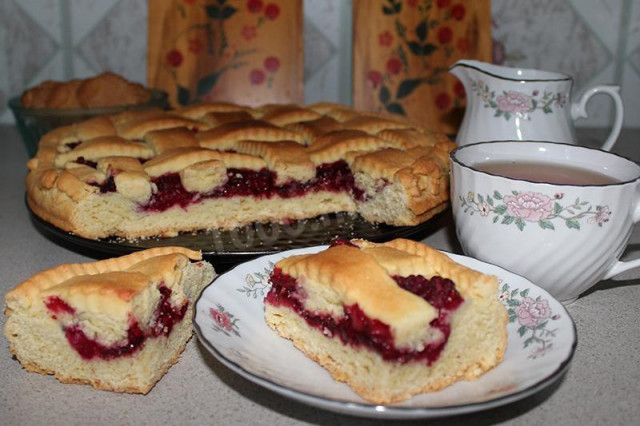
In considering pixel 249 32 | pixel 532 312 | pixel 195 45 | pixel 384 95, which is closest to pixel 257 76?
pixel 249 32

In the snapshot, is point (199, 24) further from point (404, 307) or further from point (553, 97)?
point (404, 307)

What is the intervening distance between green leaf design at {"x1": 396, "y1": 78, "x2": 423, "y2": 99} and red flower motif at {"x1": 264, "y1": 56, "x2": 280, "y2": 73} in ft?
1.79

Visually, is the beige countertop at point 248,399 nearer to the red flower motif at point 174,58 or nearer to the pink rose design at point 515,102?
the pink rose design at point 515,102

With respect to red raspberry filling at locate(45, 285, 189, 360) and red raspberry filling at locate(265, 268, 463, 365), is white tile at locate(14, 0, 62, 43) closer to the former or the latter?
red raspberry filling at locate(45, 285, 189, 360)

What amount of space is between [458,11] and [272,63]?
0.84m

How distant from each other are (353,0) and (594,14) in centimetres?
108

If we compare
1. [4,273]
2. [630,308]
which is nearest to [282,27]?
[4,273]

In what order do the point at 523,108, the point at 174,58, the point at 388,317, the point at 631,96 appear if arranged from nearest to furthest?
1. the point at 388,317
2. the point at 523,108
3. the point at 174,58
4. the point at 631,96

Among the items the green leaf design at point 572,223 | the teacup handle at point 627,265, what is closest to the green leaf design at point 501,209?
the green leaf design at point 572,223

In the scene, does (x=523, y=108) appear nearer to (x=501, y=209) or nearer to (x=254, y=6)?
(x=501, y=209)

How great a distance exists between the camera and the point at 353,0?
300cm

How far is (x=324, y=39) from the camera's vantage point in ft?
10.3

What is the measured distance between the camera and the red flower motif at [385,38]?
3.06 m

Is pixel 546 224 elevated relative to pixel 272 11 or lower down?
lower down
